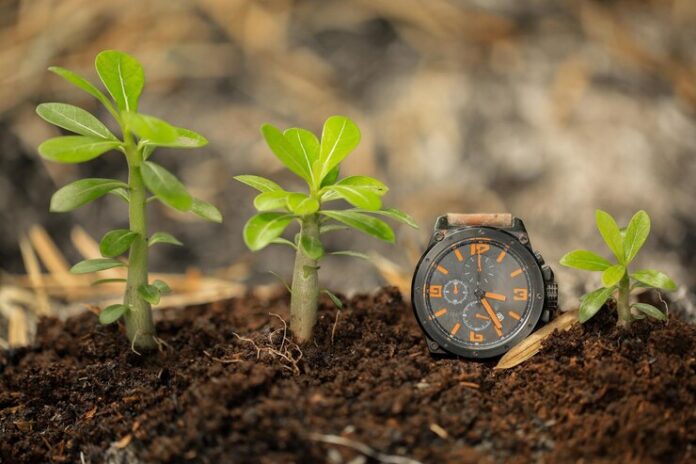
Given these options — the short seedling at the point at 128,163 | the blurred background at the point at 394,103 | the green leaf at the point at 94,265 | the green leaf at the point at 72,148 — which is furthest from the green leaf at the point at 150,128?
the blurred background at the point at 394,103

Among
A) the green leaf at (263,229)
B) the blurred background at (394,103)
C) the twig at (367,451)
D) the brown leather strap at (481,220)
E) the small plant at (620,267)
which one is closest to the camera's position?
the twig at (367,451)

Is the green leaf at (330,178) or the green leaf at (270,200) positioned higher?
the green leaf at (330,178)

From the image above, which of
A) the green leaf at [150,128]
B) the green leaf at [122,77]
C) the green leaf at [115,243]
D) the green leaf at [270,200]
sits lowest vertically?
the green leaf at [115,243]

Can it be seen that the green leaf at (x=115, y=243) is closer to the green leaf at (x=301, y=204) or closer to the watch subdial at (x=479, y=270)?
the green leaf at (x=301, y=204)

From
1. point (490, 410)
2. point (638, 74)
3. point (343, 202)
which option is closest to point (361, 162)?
point (343, 202)

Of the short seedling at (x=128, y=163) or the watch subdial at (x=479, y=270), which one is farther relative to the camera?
the watch subdial at (x=479, y=270)

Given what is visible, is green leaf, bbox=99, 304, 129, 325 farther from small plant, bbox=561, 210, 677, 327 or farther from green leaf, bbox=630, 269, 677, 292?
green leaf, bbox=630, 269, 677, 292
